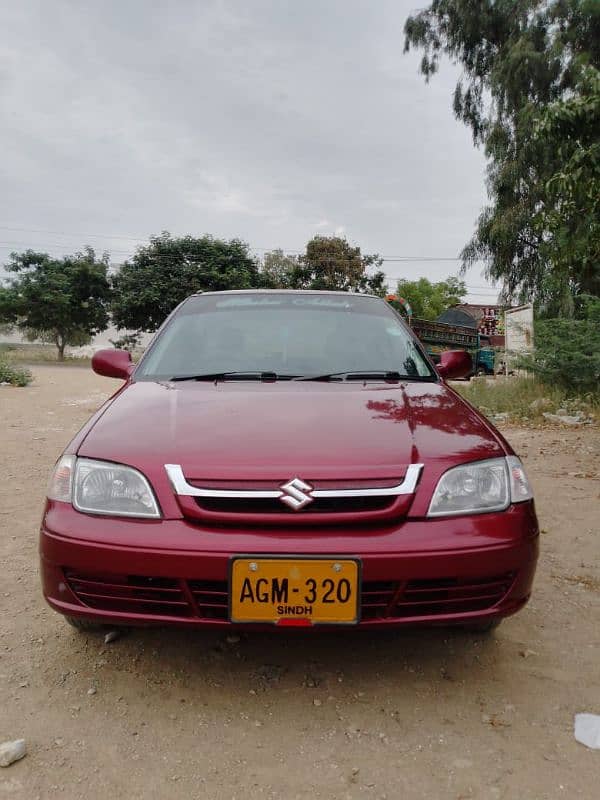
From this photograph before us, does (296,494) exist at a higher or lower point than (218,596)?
higher

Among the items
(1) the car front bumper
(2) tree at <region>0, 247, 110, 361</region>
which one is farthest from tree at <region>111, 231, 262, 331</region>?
(1) the car front bumper

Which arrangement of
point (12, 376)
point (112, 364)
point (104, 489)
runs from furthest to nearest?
1. point (12, 376)
2. point (112, 364)
3. point (104, 489)

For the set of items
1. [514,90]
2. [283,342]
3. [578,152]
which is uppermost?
[514,90]

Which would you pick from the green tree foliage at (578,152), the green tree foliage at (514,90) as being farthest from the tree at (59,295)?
the green tree foliage at (578,152)

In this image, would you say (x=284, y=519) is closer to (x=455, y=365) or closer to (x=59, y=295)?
(x=455, y=365)

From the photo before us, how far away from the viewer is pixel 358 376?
8.77 feet

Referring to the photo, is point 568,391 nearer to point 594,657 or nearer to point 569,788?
point 594,657

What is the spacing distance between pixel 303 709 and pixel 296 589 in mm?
464

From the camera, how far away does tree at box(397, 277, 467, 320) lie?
58.1 metres

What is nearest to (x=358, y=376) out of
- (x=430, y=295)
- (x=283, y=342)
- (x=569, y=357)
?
(x=283, y=342)

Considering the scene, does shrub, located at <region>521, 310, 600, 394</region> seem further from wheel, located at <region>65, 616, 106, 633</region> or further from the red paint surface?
wheel, located at <region>65, 616, 106, 633</region>

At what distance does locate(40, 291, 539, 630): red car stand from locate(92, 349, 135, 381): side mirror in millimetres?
845

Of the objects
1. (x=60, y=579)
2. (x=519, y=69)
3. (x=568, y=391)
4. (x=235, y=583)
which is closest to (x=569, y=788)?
(x=235, y=583)

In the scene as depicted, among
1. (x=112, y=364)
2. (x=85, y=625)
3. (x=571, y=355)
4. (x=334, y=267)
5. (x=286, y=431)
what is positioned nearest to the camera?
(x=286, y=431)
